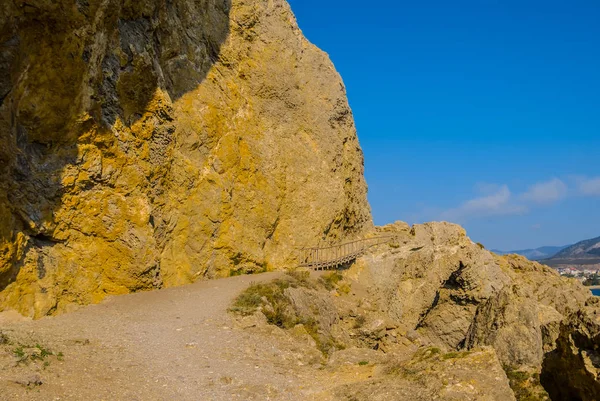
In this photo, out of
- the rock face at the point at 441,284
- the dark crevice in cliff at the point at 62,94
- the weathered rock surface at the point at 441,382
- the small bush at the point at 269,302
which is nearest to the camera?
the weathered rock surface at the point at 441,382

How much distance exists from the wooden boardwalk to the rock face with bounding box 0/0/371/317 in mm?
680

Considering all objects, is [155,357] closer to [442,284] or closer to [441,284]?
[441,284]

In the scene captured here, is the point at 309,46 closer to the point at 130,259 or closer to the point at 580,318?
the point at 130,259

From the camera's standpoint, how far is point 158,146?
22609 millimetres

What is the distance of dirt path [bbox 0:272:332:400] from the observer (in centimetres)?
1110

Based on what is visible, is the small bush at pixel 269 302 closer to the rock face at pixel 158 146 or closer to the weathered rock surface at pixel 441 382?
the rock face at pixel 158 146

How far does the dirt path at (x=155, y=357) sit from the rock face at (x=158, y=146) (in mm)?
1913

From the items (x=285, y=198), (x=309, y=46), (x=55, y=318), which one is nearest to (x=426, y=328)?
(x=285, y=198)

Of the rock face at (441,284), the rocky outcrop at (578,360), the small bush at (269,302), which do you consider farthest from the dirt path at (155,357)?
the rock face at (441,284)

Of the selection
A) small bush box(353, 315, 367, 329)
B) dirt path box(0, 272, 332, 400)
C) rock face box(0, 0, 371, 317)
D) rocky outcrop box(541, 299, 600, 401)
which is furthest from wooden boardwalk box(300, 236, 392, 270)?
rocky outcrop box(541, 299, 600, 401)

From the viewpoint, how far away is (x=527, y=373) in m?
12.5

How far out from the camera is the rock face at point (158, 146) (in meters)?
16.9

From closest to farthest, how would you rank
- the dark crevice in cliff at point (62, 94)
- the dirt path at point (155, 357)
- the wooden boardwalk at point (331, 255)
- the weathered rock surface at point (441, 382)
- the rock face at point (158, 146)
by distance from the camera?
the weathered rock surface at point (441, 382)
the dirt path at point (155, 357)
the dark crevice in cliff at point (62, 94)
the rock face at point (158, 146)
the wooden boardwalk at point (331, 255)

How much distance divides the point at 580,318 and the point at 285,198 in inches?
861
